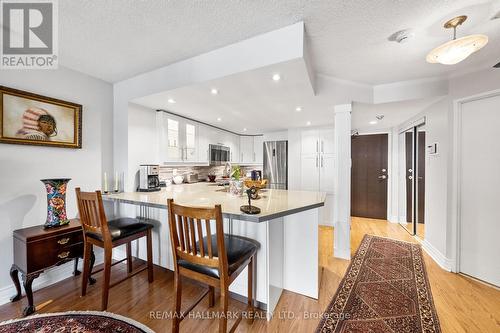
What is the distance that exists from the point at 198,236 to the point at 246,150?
164 inches

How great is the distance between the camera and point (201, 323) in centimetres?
155

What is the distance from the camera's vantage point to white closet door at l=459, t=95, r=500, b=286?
80.8 inches

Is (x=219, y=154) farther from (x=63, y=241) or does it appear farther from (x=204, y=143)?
(x=63, y=241)

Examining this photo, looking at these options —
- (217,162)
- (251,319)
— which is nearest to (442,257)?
(251,319)

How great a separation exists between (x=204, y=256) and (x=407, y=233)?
398 centimetres

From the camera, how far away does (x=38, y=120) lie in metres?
1.94

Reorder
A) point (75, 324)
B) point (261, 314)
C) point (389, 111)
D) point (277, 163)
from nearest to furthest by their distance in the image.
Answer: point (75, 324), point (261, 314), point (389, 111), point (277, 163)

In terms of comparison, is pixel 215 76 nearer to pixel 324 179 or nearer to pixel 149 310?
pixel 149 310

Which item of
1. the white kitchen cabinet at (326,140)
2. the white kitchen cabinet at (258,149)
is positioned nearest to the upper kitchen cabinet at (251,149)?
the white kitchen cabinet at (258,149)

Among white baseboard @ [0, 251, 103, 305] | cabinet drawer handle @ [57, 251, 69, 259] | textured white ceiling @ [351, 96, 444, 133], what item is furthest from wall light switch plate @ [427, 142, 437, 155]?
white baseboard @ [0, 251, 103, 305]

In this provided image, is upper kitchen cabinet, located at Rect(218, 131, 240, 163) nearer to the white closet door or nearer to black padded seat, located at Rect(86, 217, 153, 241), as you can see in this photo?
black padded seat, located at Rect(86, 217, 153, 241)

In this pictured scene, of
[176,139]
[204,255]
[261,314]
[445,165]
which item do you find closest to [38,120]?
[176,139]

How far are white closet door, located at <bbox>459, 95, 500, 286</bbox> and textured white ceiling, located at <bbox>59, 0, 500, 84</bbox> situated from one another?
556 millimetres

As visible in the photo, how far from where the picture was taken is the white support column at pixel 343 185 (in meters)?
2.66
